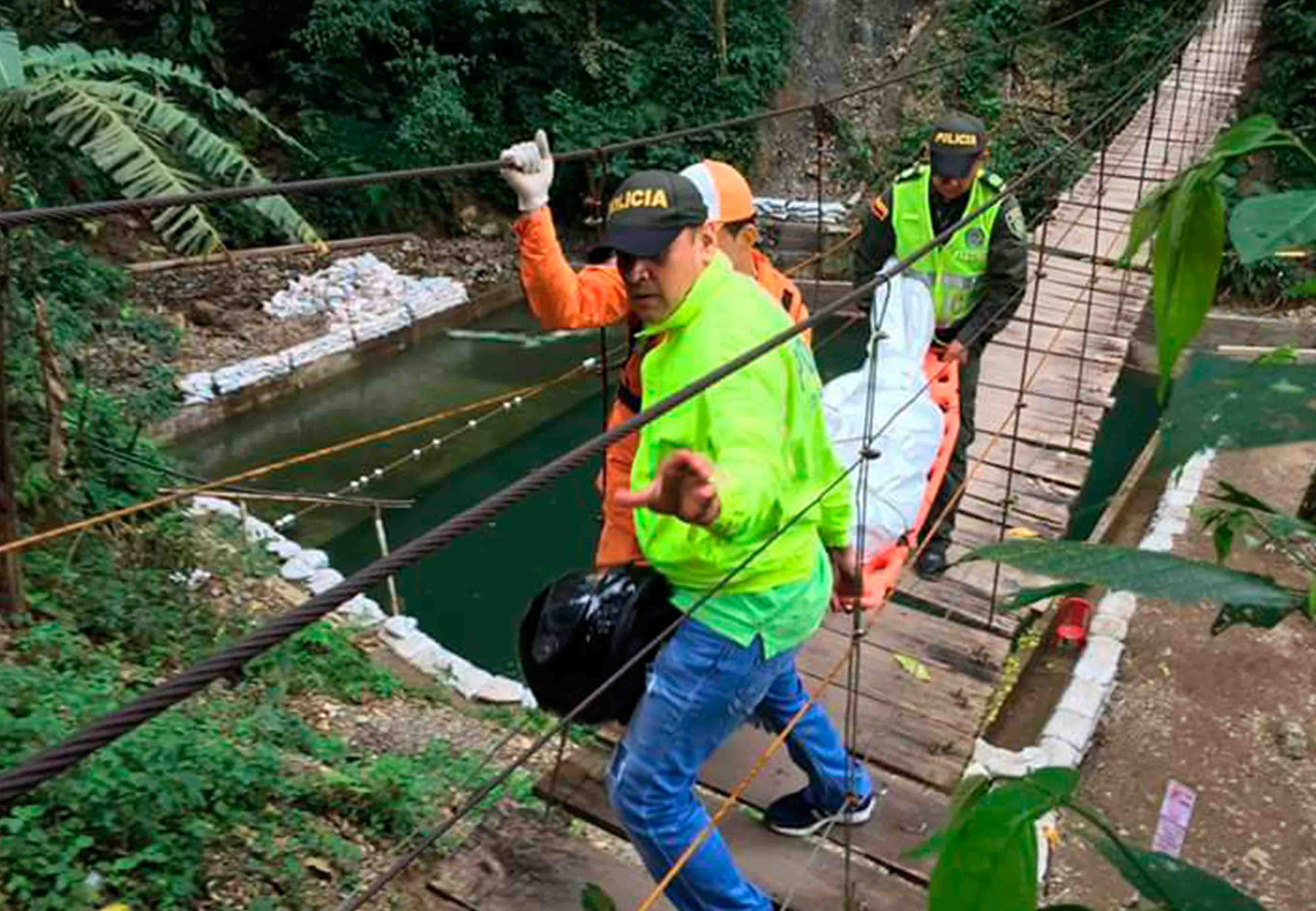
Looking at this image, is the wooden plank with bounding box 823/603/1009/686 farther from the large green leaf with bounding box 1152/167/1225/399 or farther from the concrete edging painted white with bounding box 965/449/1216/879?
the large green leaf with bounding box 1152/167/1225/399

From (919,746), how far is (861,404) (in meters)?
0.88

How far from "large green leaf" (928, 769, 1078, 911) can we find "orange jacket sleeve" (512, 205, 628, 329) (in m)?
1.46

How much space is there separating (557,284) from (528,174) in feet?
0.63

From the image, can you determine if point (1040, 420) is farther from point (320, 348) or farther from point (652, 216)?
point (320, 348)

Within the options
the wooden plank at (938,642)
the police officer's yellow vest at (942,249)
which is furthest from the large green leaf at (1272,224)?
the police officer's yellow vest at (942,249)

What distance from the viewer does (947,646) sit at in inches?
92.2

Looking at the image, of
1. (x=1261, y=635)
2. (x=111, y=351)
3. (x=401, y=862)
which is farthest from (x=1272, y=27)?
(x=401, y=862)

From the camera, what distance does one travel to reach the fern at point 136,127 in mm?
3760

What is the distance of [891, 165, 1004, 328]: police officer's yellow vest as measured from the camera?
2.82m

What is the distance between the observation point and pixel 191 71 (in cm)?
500

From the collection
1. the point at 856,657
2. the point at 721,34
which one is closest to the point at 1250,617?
the point at 856,657

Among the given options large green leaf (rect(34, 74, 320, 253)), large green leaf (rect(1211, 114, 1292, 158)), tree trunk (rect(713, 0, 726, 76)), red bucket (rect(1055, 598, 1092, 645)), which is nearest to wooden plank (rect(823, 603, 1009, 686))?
red bucket (rect(1055, 598, 1092, 645))

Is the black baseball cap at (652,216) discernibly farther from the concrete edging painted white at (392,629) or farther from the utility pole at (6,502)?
the concrete edging painted white at (392,629)

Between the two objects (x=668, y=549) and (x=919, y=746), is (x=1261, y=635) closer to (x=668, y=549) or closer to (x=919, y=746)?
(x=919, y=746)
